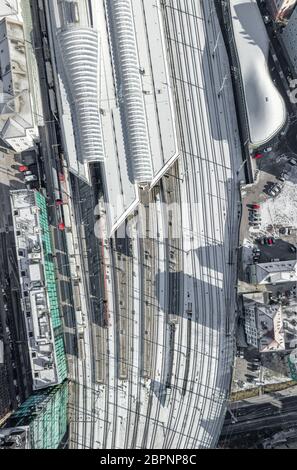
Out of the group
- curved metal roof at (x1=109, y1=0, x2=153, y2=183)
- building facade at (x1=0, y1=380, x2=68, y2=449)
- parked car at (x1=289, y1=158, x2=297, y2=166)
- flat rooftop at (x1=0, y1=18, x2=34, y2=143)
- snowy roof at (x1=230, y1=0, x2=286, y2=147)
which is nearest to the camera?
building facade at (x1=0, y1=380, x2=68, y2=449)

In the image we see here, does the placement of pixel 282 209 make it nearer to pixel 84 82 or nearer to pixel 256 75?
pixel 256 75

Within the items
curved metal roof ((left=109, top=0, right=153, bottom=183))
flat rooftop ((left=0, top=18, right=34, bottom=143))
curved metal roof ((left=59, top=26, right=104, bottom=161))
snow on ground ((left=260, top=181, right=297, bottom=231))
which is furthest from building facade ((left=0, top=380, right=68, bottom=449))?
snow on ground ((left=260, top=181, right=297, bottom=231))

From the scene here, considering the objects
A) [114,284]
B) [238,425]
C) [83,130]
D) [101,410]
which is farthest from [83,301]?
[238,425]

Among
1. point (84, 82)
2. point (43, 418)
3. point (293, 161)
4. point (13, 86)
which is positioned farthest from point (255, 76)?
→ point (43, 418)

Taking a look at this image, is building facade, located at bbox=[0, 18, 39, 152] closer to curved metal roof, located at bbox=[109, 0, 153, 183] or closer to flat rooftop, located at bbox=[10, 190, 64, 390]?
flat rooftop, located at bbox=[10, 190, 64, 390]

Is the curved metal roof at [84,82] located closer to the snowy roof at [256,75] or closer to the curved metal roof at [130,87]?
the curved metal roof at [130,87]

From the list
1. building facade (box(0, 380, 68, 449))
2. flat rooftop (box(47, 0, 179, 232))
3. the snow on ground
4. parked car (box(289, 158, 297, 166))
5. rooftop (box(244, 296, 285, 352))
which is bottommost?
building facade (box(0, 380, 68, 449))

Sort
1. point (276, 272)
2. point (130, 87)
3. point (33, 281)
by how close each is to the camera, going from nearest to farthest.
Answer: point (33, 281)
point (130, 87)
point (276, 272)
